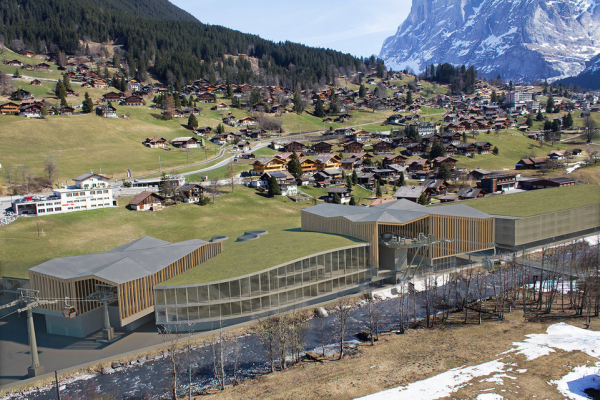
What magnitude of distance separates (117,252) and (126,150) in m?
60.6

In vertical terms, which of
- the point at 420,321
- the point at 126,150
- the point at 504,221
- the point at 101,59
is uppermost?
the point at 101,59

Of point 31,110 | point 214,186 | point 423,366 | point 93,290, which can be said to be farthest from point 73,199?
point 423,366

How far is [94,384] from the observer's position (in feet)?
90.6

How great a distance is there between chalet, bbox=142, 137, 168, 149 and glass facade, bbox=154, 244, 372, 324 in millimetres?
70537

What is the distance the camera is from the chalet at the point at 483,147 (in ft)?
365

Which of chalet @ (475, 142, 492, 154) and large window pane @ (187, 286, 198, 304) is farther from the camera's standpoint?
chalet @ (475, 142, 492, 154)

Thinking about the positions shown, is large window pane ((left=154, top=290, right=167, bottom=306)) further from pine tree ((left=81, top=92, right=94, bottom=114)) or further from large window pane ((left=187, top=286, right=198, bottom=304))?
pine tree ((left=81, top=92, right=94, bottom=114))

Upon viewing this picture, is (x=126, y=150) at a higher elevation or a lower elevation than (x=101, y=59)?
lower

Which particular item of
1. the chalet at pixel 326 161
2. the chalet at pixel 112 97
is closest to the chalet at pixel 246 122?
the chalet at pixel 112 97

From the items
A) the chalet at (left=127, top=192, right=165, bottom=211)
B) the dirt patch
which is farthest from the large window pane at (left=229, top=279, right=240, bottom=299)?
the chalet at (left=127, top=192, right=165, bottom=211)

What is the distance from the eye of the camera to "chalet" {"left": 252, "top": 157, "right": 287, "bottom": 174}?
278ft

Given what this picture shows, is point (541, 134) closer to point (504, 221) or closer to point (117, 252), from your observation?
point (504, 221)

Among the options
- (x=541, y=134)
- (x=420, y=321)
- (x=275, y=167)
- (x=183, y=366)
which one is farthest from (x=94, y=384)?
(x=541, y=134)

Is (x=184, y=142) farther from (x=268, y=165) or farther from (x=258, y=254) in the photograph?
(x=258, y=254)
